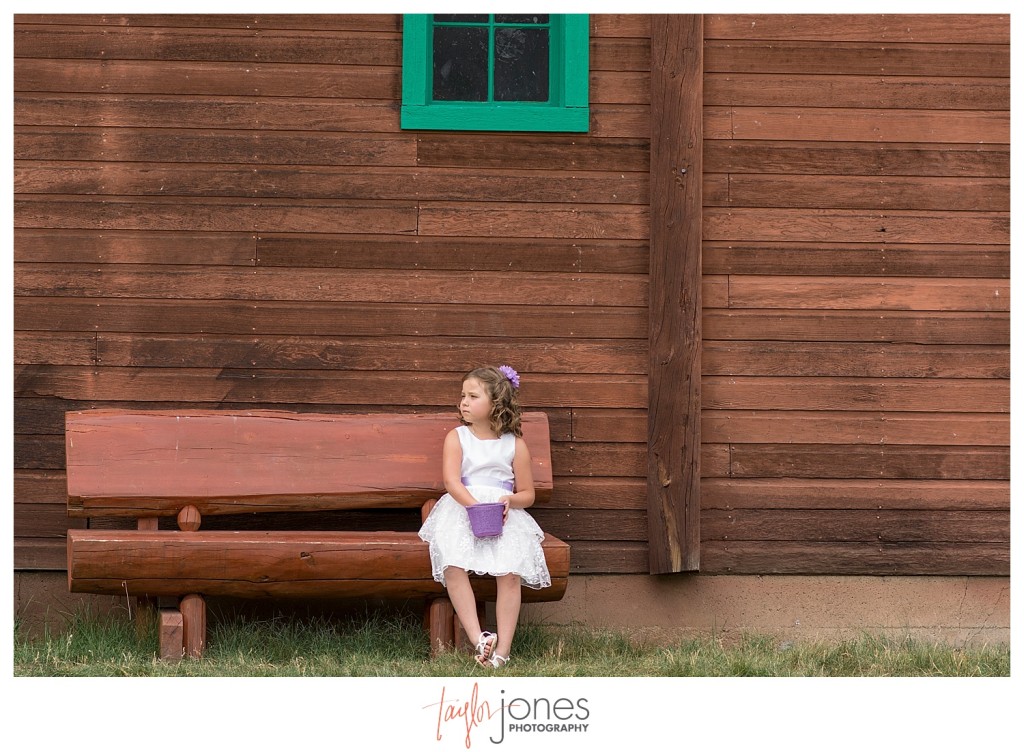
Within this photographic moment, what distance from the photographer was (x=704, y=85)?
5055 millimetres

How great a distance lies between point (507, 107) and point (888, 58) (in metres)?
1.75

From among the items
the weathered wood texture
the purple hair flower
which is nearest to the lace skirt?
the purple hair flower

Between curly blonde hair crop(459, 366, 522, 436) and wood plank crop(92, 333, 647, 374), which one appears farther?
wood plank crop(92, 333, 647, 374)

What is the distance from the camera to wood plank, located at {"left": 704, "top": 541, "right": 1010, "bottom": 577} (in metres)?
5.05

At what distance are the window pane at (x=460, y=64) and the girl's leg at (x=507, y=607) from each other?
85.6 inches

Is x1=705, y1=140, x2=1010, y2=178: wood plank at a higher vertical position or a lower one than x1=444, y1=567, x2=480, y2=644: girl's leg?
higher

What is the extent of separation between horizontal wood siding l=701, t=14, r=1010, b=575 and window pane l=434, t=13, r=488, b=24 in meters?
1.03

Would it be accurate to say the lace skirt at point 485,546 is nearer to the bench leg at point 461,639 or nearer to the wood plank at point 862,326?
the bench leg at point 461,639

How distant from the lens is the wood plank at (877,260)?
5086 millimetres

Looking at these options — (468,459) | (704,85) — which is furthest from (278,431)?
(704,85)

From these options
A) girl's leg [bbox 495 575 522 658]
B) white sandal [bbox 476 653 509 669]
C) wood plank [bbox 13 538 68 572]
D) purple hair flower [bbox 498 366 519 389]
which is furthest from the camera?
wood plank [bbox 13 538 68 572]

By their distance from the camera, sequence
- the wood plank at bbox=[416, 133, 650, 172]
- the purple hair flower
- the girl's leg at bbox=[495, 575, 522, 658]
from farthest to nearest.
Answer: the wood plank at bbox=[416, 133, 650, 172] < the purple hair flower < the girl's leg at bbox=[495, 575, 522, 658]

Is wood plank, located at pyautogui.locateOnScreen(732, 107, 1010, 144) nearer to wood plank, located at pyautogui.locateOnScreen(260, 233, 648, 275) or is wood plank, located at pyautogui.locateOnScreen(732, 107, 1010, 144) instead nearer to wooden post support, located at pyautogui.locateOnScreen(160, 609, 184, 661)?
wood plank, located at pyautogui.locateOnScreen(260, 233, 648, 275)

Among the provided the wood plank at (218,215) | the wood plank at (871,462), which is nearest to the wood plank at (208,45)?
the wood plank at (218,215)
